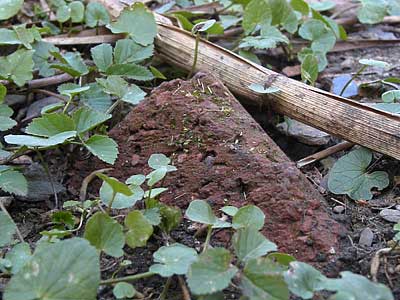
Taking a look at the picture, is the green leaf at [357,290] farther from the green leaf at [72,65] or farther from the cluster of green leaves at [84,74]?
the green leaf at [72,65]

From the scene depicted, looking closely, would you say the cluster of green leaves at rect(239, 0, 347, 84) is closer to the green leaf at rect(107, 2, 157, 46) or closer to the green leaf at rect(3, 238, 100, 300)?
the green leaf at rect(107, 2, 157, 46)

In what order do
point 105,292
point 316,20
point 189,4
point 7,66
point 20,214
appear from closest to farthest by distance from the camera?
point 105,292, point 20,214, point 7,66, point 316,20, point 189,4

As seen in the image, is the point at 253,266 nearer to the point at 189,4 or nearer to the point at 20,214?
the point at 20,214

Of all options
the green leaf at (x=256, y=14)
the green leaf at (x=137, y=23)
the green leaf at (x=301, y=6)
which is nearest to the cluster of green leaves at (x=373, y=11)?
→ the green leaf at (x=301, y=6)

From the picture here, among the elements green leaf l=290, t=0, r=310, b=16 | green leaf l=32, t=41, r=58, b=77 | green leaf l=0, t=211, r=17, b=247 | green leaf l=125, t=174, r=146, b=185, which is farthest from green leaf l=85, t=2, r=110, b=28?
green leaf l=0, t=211, r=17, b=247

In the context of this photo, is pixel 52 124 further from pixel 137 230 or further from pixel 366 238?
pixel 366 238

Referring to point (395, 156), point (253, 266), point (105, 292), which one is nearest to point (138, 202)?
point (105, 292)
